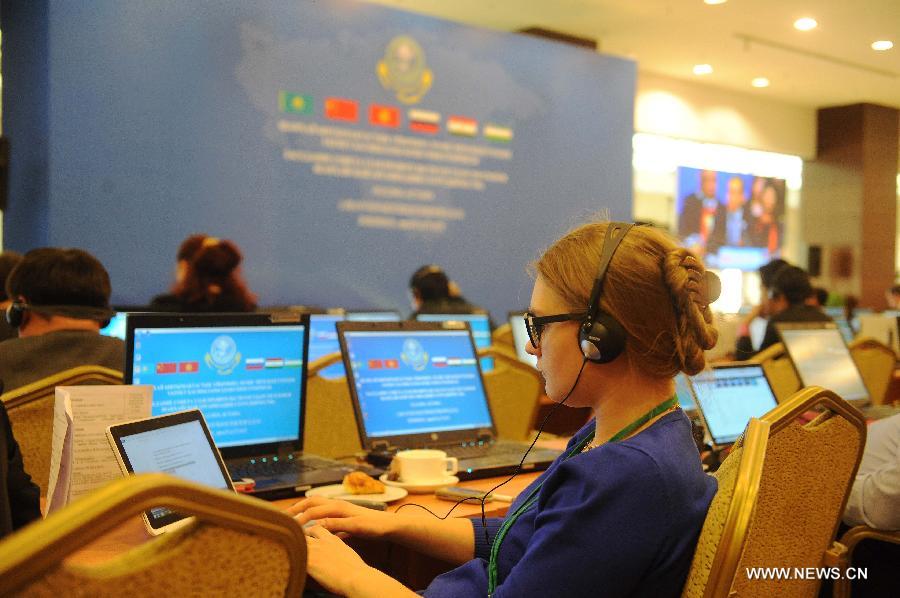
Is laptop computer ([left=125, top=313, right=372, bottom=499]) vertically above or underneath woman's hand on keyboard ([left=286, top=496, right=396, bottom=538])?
above

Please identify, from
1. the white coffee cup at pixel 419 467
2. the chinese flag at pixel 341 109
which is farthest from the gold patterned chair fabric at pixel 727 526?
the chinese flag at pixel 341 109

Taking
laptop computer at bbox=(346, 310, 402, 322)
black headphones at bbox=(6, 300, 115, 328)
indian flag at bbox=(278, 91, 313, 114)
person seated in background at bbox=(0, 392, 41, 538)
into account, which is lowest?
person seated in background at bbox=(0, 392, 41, 538)

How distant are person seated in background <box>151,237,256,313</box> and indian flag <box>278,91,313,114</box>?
2795 mm

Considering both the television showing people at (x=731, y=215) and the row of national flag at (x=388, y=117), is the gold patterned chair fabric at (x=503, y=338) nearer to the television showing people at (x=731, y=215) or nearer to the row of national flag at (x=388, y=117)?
the row of national flag at (x=388, y=117)

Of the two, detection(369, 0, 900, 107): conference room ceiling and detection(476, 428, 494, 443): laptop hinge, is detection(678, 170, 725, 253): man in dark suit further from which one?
detection(476, 428, 494, 443): laptop hinge

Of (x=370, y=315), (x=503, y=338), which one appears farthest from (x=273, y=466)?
(x=503, y=338)

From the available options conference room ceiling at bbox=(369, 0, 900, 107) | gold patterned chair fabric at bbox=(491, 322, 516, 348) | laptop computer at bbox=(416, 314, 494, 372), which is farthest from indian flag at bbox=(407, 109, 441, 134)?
laptop computer at bbox=(416, 314, 494, 372)

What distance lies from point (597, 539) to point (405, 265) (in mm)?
5889

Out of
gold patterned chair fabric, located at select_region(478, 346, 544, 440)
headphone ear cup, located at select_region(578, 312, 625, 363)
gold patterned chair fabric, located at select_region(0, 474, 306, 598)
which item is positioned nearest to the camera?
gold patterned chair fabric, located at select_region(0, 474, 306, 598)

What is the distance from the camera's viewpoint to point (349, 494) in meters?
1.96

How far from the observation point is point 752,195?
1167 cm

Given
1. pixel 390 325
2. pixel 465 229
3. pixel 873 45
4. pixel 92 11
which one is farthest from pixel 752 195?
pixel 390 325

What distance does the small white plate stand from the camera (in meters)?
1.92

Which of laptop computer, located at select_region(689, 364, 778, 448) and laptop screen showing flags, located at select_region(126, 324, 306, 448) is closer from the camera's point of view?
laptop screen showing flags, located at select_region(126, 324, 306, 448)
